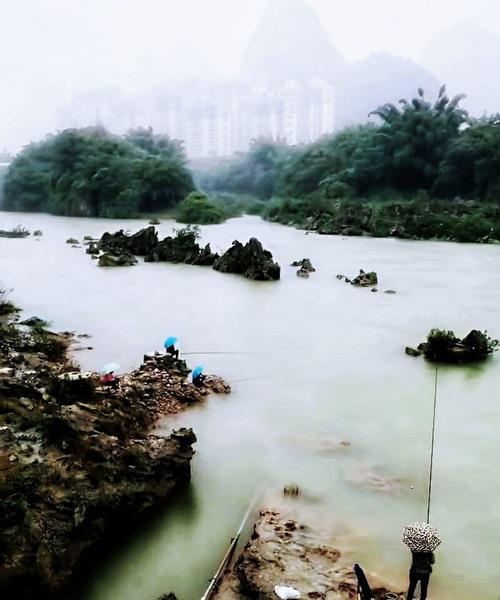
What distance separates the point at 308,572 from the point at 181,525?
958 millimetres

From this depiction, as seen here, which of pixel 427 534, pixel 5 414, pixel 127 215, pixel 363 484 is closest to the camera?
pixel 427 534

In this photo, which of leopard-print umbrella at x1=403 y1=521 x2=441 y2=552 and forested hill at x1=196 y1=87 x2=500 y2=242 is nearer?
leopard-print umbrella at x1=403 y1=521 x2=441 y2=552

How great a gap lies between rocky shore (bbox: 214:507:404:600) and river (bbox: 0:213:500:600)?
153mm

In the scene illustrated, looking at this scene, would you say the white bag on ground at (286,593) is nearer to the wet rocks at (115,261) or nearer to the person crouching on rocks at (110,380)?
the person crouching on rocks at (110,380)

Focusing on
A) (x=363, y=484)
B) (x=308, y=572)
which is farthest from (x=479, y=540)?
(x=308, y=572)

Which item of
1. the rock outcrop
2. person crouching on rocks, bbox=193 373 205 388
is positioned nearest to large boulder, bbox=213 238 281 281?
the rock outcrop

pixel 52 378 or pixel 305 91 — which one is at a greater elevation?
pixel 305 91

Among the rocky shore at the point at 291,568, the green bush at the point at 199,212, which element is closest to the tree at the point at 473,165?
the green bush at the point at 199,212

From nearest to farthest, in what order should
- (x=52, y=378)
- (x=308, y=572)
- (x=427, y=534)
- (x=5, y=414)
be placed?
(x=427, y=534)
(x=308, y=572)
(x=5, y=414)
(x=52, y=378)

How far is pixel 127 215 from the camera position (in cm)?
3297

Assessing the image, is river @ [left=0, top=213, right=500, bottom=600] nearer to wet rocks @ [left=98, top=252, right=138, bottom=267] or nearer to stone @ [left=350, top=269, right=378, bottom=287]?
stone @ [left=350, top=269, right=378, bottom=287]

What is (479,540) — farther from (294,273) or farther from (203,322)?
(294,273)

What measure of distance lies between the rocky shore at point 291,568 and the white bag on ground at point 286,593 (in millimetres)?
30

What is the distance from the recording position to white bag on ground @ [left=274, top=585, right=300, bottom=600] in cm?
311
